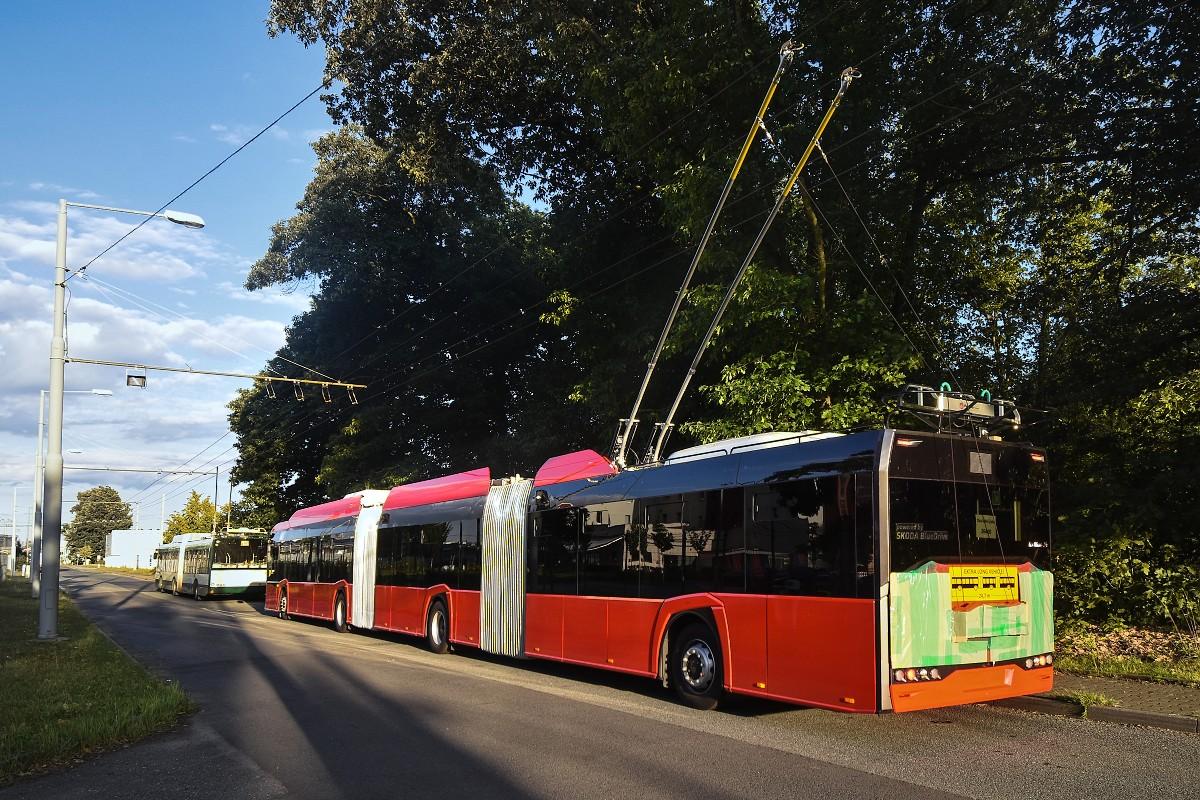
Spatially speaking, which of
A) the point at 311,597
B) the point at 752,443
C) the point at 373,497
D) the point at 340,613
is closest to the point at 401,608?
the point at 373,497

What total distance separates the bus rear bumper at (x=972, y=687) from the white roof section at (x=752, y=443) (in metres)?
2.42

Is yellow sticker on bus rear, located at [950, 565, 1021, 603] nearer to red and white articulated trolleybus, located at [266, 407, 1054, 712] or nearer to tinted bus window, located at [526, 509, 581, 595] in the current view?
red and white articulated trolleybus, located at [266, 407, 1054, 712]

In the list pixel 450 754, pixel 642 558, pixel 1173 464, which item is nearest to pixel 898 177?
pixel 1173 464

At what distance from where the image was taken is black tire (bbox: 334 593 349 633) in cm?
2244

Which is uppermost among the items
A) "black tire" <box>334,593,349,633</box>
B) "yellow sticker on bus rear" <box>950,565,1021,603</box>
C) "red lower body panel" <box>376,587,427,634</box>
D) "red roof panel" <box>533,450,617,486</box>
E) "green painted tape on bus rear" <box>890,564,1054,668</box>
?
"red roof panel" <box>533,450,617,486</box>

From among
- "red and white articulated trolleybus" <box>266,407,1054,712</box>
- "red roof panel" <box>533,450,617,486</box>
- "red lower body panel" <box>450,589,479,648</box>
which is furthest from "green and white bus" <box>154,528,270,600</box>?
"red and white articulated trolleybus" <box>266,407,1054,712</box>

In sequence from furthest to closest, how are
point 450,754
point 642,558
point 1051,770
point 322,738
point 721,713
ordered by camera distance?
point 642,558
point 721,713
point 322,738
point 450,754
point 1051,770

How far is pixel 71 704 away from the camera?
9773 mm

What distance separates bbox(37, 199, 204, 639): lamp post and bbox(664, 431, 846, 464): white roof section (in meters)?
11.3

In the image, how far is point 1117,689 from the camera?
1008 centimetres

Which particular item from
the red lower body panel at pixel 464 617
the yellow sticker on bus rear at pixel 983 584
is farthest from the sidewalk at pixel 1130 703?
the red lower body panel at pixel 464 617

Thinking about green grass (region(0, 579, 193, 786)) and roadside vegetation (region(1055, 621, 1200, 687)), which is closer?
green grass (region(0, 579, 193, 786))

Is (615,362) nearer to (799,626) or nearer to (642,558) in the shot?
(642,558)

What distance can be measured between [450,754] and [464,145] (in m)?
19.0
